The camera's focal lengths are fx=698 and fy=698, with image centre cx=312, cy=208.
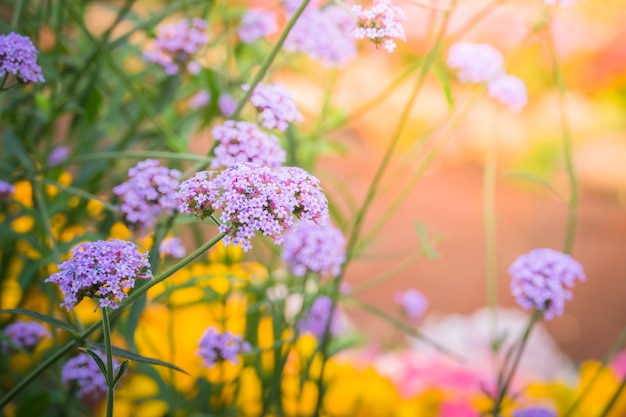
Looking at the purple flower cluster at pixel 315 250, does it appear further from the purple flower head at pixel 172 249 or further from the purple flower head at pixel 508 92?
the purple flower head at pixel 508 92

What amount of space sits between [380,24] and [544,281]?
0.32m

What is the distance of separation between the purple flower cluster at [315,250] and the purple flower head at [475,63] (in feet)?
0.93

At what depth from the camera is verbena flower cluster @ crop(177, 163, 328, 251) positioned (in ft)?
1.54

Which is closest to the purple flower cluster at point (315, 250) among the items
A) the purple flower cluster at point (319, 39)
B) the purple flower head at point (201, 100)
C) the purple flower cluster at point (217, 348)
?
the purple flower cluster at point (217, 348)

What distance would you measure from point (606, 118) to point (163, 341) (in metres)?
3.85

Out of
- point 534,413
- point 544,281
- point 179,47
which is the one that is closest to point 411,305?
point 534,413

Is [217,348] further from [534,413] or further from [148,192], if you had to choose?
[534,413]

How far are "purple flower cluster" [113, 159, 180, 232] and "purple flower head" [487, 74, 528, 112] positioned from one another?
1.55 feet

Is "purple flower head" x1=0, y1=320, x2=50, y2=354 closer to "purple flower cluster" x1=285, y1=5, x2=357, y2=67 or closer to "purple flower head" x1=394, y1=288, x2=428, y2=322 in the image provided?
"purple flower cluster" x1=285, y1=5, x2=357, y2=67

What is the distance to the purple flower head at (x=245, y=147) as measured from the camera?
615 millimetres

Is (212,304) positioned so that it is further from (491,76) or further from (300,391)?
(491,76)

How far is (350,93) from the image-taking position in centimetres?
409

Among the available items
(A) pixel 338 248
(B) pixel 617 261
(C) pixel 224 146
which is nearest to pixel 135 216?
(C) pixel 224 146

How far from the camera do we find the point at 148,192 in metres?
0.64
